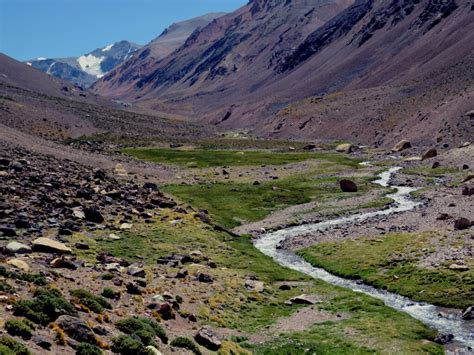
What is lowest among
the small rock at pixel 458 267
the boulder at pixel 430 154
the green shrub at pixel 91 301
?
the boulder at pixel 430 154

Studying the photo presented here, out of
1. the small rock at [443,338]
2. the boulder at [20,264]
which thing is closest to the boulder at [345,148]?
the small rock at [443,338]

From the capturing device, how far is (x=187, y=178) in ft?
355

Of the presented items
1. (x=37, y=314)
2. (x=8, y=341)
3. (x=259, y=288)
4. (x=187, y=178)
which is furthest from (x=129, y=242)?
(x=187, y=178)

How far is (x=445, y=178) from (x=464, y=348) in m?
65.6

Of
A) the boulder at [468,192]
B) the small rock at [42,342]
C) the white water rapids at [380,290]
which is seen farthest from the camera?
the boulder at [468,192]

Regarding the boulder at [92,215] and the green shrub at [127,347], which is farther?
the boulder at [92,215]

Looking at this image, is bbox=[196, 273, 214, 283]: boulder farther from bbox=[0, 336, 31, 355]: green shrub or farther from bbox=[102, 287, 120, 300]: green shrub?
bbox=[0, 336, 31, 355]: green shrub

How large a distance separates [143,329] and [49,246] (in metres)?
16.8

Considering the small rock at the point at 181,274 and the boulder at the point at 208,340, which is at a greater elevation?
the small rock at the point at 181,274

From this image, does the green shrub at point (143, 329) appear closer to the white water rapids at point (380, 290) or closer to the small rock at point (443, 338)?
the small rock at point (443, 338)

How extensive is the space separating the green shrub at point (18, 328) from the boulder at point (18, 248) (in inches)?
670

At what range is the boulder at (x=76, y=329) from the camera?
82.4 ft

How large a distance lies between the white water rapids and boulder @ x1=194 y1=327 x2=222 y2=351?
49.9 ft

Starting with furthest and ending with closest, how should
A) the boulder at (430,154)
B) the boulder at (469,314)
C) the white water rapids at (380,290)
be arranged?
1. the boulder at (430,154)
2. the boulder at (469,314)
3. the white water rapids at (380,290)
